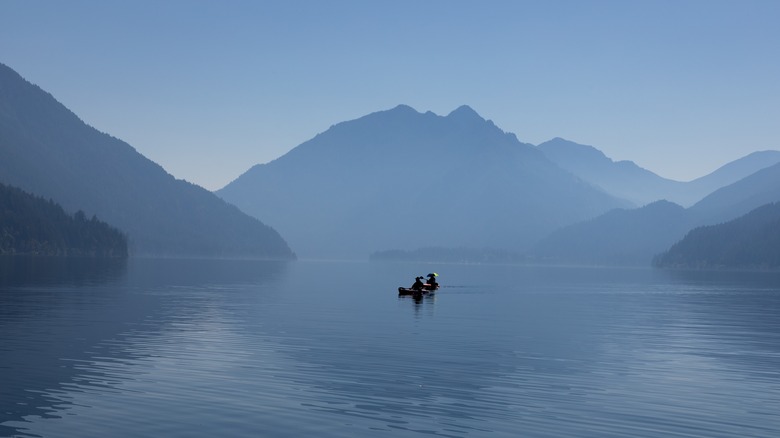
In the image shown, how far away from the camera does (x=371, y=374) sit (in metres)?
50.0

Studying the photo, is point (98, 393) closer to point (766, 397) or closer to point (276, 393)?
point (276, 393)

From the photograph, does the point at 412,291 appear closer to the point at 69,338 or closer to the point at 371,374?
the point at 69,338

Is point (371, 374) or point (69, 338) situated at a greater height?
point (69, 338)

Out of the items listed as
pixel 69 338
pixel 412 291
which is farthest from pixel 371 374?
pixel 412 291

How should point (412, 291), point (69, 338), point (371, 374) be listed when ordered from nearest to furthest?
point (371, 374) < point (69, 338) < point (412, 291)

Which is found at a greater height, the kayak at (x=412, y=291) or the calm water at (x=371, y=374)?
the kayak at (x=412, y=291)

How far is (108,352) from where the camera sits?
55.5 m

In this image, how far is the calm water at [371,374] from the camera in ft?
120

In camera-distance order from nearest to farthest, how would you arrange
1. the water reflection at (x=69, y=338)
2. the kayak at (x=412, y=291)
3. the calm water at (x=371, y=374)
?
the calm water at (x=371, y=374), the water reflection at (x=69, y=338), the kayak at (x=412, y=291)

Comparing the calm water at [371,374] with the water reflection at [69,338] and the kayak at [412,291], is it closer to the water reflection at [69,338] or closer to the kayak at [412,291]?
the water reflection at [69,338]

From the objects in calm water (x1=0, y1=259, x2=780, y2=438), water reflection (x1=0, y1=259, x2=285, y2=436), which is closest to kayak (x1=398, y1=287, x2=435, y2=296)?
water reflection (x1=0, y1=259, x2=285, y2=436)

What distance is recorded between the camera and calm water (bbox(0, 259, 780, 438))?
36.7 m

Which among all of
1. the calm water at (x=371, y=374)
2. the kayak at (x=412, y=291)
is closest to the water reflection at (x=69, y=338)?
the calm water at (x=371, y=374)

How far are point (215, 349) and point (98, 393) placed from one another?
17845mm
